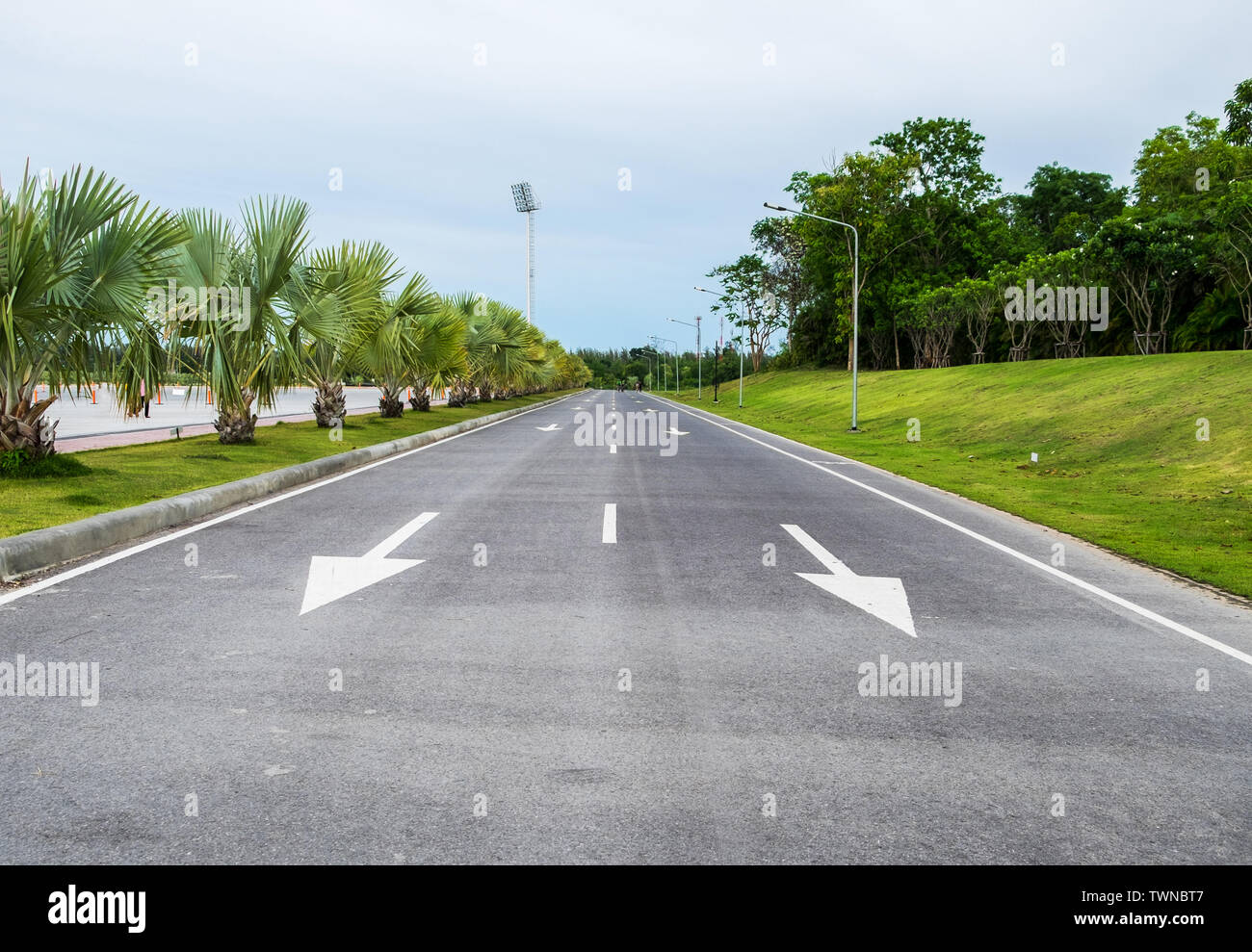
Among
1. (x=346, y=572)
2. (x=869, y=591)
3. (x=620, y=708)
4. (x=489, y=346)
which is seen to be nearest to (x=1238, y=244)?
(x=489, y=346)

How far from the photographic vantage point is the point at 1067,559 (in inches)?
359

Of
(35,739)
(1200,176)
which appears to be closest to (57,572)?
(35,739)

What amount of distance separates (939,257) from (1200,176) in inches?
752

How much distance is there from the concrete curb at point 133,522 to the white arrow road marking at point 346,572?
2087mm

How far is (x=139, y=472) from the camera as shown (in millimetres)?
13039

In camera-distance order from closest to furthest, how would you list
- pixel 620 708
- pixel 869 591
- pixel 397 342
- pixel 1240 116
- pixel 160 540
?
pixel 620 708
pixel 869 591
pixel 160 540
pixel 397 342
pixel 1240 116

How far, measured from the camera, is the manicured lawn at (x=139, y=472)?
9.65 meters

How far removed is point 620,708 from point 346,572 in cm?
391

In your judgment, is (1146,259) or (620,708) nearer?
(620,708)

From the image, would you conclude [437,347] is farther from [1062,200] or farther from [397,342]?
[1062,200]

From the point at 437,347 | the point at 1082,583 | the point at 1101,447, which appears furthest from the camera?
the point at 437,347

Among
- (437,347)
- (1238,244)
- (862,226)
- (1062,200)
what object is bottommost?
(437,347)

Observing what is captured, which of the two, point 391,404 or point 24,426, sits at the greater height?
point 391,404

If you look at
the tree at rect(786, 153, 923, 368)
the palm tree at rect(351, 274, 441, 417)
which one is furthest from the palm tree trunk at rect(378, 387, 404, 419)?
the tree at rect(786, 153, 923, 368)
